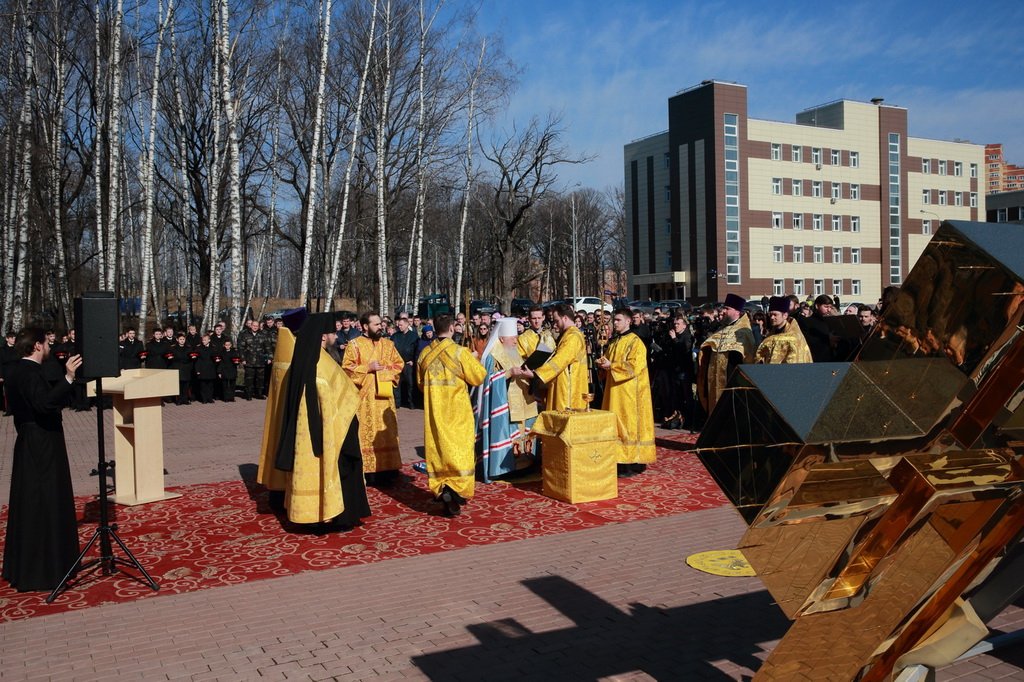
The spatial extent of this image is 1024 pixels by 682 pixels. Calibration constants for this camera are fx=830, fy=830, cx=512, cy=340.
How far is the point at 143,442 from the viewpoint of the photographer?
8.95 metres

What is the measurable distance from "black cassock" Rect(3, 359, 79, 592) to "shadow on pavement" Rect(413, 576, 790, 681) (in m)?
3.19

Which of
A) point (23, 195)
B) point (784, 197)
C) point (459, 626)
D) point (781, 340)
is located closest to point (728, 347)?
point (781, 340)

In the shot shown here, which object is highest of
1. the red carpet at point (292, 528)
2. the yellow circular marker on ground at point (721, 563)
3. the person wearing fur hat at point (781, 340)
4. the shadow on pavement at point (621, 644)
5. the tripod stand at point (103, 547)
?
the person wearing fur hat at point (781, 340)

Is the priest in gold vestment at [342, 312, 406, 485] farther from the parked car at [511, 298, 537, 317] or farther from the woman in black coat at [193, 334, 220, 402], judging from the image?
the woman in black coat at [193, 334, 220, 402]

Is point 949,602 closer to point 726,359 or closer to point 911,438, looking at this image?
point 911,438

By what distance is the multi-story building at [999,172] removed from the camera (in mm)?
112062

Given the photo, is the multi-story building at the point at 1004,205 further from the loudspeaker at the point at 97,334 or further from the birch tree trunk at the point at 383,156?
the loudspeaker at the point at 97,334

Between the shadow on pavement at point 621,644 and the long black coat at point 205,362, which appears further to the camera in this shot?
the long black coat at point 205,362

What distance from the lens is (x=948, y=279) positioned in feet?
6.61

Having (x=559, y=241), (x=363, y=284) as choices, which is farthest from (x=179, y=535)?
(x=559, y=241)

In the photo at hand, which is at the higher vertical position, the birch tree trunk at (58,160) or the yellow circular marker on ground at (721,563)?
the birch tree trunk at (58,160)

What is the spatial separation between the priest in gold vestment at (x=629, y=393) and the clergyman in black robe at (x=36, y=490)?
18.6 ft

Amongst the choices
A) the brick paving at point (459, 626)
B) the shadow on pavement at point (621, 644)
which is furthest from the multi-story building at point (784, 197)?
the shadow on pavement at point (621, 644)

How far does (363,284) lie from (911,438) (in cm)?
5693
